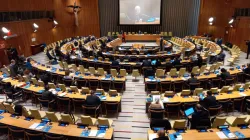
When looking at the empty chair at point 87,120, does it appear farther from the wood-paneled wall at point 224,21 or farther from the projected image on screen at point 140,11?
the projected image on screen at point 140,11

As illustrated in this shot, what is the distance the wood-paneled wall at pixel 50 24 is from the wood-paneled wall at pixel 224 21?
1686 centimetres

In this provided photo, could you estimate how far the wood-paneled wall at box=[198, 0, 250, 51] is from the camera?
22895 millimetres

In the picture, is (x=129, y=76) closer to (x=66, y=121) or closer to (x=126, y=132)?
(x=126, y=132)

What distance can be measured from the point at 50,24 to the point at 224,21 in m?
24.2

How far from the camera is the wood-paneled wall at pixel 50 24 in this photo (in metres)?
20.2

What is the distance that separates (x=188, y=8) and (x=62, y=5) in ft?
64.7

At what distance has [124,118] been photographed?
8.98 metres

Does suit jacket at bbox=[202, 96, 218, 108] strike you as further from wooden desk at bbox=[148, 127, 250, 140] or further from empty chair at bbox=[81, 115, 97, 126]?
empty chair at bbox=[81, 115, 97, 126]

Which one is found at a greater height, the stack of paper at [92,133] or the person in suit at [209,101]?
the person in suit at [209,101]

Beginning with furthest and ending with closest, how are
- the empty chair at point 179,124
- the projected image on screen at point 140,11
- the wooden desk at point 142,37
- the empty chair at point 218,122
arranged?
1. the projected image on screen at point 140,11
2. the wooden desk at point 142,37
3. the empty chair at point 218,122
4. the empty chair at point 179,124

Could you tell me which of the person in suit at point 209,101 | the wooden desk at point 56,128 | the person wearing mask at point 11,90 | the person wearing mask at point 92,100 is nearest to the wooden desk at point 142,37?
the person wearing mask at point 11,90

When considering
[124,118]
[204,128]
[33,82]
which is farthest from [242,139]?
[33,82]

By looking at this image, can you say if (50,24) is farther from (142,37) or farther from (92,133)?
(92,133)

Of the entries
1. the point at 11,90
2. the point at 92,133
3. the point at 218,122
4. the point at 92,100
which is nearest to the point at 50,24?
the point at 11,90
